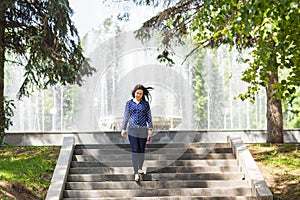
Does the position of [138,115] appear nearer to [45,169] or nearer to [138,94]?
[138,94]

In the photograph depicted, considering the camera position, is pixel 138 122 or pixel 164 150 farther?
pixel 164 150

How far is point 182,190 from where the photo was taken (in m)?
9.91

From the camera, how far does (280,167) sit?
11477 mm

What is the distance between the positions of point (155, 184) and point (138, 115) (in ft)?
5.02

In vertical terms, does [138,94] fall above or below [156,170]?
above

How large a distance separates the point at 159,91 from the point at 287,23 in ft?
98.0

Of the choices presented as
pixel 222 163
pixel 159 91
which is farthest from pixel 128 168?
pixel 159 91

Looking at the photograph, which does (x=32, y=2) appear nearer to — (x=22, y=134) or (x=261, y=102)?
(x=22, y=134)

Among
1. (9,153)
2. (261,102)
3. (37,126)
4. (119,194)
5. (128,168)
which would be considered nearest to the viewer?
(119,194)

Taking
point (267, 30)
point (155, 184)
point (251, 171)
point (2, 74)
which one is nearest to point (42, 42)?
point (2, 74)

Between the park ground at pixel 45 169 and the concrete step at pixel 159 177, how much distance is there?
0.65m

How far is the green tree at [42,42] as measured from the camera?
13.8 m

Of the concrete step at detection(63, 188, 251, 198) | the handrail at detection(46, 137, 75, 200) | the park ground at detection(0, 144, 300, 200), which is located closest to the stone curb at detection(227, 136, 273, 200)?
the concrete step at detection(63, 188, 251, 198)

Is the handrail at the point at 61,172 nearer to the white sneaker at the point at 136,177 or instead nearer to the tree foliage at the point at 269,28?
the white sneaker at the point at 136,177
